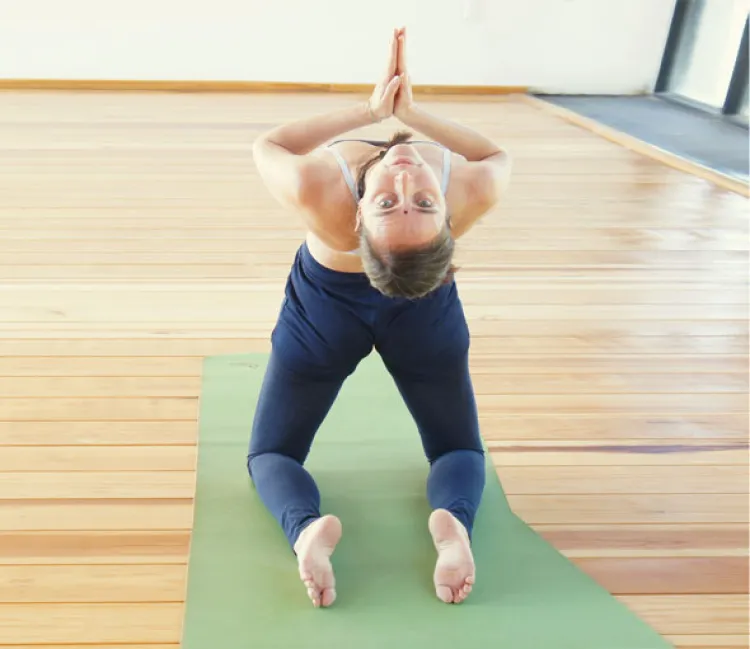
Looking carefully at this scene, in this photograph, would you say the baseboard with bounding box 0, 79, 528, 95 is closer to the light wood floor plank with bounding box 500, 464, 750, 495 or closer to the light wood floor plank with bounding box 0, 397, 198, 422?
the light wood floor plank with bounding box 0, 397, 198, 422

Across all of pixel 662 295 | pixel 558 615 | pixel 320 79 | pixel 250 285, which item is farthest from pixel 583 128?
pixel 558 615

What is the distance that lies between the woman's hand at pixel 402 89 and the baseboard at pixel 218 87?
15.6 ft

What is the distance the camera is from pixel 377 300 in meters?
1.63

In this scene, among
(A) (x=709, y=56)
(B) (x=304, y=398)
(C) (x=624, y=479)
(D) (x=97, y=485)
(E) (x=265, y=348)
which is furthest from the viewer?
(A) (x=709, y=56)

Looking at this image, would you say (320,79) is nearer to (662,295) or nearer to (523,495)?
(662,295)

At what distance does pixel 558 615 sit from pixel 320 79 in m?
5.26

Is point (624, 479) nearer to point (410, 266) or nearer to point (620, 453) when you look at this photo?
point (620, 453)

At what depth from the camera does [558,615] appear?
1.59 metres

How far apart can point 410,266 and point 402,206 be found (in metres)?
0.10

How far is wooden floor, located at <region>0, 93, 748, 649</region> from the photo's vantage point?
1.69 meters

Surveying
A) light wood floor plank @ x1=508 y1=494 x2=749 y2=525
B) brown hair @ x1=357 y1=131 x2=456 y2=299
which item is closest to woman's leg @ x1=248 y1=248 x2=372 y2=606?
brown hair @ x1=357 y1=131 x2=456 y2=299

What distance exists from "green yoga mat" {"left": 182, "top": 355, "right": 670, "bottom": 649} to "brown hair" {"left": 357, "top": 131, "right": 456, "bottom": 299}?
0.42 m

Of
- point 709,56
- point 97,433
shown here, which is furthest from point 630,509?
point 709,56

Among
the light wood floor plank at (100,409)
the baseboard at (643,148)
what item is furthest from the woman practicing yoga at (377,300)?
the baseboard at (643,148)
